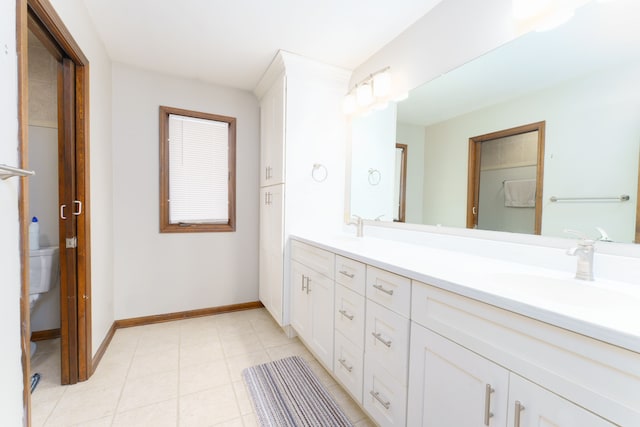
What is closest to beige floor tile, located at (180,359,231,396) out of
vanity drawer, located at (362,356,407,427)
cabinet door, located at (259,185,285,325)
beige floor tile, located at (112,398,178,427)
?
beige floor tile, located at (112,398,178,427)

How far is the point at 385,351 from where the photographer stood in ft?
3.90

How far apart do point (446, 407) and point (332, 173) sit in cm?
185

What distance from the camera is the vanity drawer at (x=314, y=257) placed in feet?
5.43

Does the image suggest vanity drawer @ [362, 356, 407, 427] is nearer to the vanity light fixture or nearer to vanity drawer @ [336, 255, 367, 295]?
vanity drawer @ [336, 255, 367, 295]

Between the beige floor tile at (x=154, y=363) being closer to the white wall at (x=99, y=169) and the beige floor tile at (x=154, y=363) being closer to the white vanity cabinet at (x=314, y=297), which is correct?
the white wall at (x=99, y=169)

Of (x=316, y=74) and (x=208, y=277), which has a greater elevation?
(x=316, y=74)

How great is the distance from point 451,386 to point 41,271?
2.73 meters

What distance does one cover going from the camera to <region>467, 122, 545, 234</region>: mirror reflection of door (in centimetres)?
123

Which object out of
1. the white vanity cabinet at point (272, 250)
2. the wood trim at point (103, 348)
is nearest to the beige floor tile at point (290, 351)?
the white vanity cabinet at point (272, 250)

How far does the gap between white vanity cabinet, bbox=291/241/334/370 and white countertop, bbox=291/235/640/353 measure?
377 mm

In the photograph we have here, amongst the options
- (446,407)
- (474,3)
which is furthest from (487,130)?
(446,407)

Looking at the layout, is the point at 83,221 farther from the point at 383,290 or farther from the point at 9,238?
the point at 383,290

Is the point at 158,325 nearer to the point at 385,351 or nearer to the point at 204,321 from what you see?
the point at 204,321

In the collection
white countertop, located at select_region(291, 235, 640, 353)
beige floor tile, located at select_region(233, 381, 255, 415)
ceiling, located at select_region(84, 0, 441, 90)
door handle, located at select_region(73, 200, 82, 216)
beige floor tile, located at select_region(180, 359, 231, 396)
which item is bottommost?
beige floor tile, located at select_region(180, 359, 231, 396)
